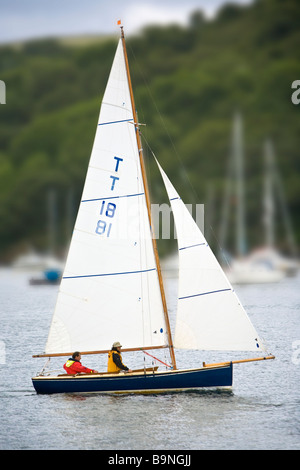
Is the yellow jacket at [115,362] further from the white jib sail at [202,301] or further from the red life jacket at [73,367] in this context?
the white jib sail at [202,301]

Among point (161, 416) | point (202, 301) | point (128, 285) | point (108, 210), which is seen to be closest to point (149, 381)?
point (161, 416)

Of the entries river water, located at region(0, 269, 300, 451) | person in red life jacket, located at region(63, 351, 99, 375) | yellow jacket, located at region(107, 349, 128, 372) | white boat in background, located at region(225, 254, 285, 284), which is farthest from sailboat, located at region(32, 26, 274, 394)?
white boat in background, located at region(225, 254, 285, 284)

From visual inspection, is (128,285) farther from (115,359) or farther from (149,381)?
(149,381)

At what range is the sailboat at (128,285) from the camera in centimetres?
2886

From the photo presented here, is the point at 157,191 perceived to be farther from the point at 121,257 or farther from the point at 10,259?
the point at 121,257

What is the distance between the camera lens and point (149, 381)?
29.0m

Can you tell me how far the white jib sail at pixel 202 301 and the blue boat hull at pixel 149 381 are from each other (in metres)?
0.88

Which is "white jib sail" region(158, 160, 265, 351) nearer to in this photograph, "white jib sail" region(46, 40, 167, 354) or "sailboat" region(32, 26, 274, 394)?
"sailboat" region(32, 26, 274, 394)

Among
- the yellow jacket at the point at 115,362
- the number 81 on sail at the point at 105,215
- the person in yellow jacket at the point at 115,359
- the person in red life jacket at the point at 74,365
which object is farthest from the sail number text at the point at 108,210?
the person in red life jacket at the point at 74,365

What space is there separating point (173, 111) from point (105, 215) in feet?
375

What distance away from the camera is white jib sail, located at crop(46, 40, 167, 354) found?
29.2 metres

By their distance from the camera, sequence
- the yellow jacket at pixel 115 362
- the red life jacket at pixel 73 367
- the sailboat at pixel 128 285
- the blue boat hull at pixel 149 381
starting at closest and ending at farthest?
the blue boat hull at pixel 149 381, the sailboat at pixel 128 285, the yellow jacket at pixel 115 362, the red life jacket at pixel 73 367

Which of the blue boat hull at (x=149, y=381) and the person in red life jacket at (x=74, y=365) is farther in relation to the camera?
the person in red life jacket at (x=74, y=365)

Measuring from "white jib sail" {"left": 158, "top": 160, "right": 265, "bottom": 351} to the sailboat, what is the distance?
0.11 ft
